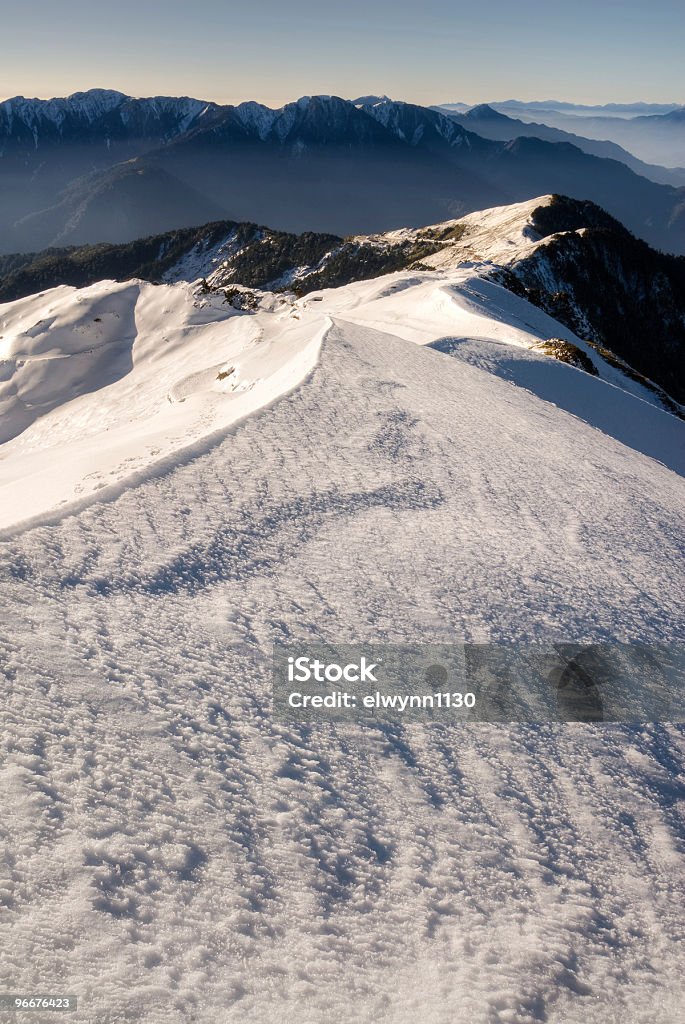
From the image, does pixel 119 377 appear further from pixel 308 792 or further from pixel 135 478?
pixel 308 792

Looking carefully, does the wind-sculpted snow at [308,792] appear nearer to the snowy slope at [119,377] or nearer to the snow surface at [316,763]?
the snow surface at [316,763]

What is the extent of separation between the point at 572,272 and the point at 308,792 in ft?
355

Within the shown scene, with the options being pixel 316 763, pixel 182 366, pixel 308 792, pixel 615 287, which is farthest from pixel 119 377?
pixel 615 287

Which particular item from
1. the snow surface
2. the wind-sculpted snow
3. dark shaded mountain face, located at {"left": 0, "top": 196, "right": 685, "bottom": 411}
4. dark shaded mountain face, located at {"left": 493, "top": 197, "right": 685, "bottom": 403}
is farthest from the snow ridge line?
dark shaded mountain face, located at {"left": 493, "top": 197, "right": 685, "bottom": 403}

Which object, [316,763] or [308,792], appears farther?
[316,763]

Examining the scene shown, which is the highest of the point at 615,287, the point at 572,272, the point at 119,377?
the point at 572,272

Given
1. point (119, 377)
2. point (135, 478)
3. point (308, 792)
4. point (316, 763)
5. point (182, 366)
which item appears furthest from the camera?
point (119, 377)

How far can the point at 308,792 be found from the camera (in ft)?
20.3

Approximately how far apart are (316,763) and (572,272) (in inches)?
4244

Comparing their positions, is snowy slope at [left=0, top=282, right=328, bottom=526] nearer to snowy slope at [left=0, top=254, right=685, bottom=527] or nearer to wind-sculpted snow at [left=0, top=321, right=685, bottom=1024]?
snowy slope at [left=0, top=254, right=685, bottom=527]

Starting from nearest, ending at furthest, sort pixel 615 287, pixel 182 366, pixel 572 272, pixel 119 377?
pixel 182 366
pixel 119 377
pixel 572 272
pixel 615 287

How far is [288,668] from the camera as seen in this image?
24.7ft

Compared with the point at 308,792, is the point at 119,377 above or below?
above

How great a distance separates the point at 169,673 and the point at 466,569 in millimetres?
4679
